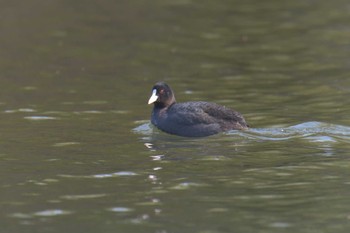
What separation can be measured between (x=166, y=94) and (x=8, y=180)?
13.5 ft

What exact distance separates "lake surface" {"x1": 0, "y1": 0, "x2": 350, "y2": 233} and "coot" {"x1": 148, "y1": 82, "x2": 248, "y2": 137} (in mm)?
189

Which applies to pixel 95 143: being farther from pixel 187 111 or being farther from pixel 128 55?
pixel 128 55

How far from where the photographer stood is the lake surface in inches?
439

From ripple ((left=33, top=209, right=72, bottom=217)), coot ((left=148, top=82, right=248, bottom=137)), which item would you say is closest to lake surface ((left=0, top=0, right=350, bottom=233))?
ripple ((left=33, top=209, right=72, bottom=217))

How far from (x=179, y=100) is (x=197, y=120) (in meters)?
3.33

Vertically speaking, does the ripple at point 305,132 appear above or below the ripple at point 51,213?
above

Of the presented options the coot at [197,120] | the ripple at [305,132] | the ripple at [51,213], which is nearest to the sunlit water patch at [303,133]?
the ripple at [305,132]

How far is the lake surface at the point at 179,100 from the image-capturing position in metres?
11.2

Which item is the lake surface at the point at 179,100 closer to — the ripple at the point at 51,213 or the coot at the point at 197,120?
the ripple at the point at 51,213

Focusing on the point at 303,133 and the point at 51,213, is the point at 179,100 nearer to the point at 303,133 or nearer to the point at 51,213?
the point at 303,133

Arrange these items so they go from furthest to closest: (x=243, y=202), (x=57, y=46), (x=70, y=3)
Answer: (x=70, y=3)
(x=57, y=46)
(x=243, y=202)

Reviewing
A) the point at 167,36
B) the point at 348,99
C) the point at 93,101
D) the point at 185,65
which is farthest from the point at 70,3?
the point at 348,99

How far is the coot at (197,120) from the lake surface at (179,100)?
0.62ft

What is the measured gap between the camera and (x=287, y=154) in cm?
1379
